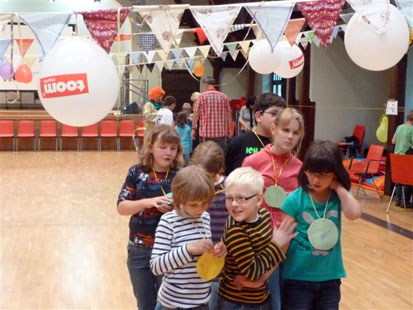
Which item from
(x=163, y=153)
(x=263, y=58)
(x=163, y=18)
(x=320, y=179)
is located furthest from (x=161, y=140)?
(x=263, y=58)

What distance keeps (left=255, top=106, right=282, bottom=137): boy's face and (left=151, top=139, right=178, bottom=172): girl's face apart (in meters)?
0.58

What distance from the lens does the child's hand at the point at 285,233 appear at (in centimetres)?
217

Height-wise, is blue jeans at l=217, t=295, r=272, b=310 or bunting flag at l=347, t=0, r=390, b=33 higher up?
bunting flag at l=347, t=0, r=390, b=33

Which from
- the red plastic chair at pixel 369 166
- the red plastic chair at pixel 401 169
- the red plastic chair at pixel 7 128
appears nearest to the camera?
the red plastic chair at pixel 401 169

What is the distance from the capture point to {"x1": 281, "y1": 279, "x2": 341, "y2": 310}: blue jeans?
226 cm

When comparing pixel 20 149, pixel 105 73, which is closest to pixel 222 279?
pixel 105 73

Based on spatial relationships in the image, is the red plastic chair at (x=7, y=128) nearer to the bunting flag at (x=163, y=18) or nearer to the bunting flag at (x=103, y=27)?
the bunting flag at (x=163, y=18)

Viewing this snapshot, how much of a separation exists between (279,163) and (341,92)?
10796 mm

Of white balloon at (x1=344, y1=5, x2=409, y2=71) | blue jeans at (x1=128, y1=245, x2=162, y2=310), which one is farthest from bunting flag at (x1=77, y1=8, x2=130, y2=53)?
blue jeans at (x1=128, y1=245, x2=162, y2=310)

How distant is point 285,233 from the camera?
7.18ft

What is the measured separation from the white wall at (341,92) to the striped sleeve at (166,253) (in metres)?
11.0

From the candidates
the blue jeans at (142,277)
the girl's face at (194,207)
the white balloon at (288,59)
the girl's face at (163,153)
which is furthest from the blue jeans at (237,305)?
the white balloon at (288,59)

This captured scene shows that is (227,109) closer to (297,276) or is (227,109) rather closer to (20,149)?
(297,276)

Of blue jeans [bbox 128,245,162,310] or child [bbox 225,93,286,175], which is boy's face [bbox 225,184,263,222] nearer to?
blue jeans [bbox 128,245,162,310]
